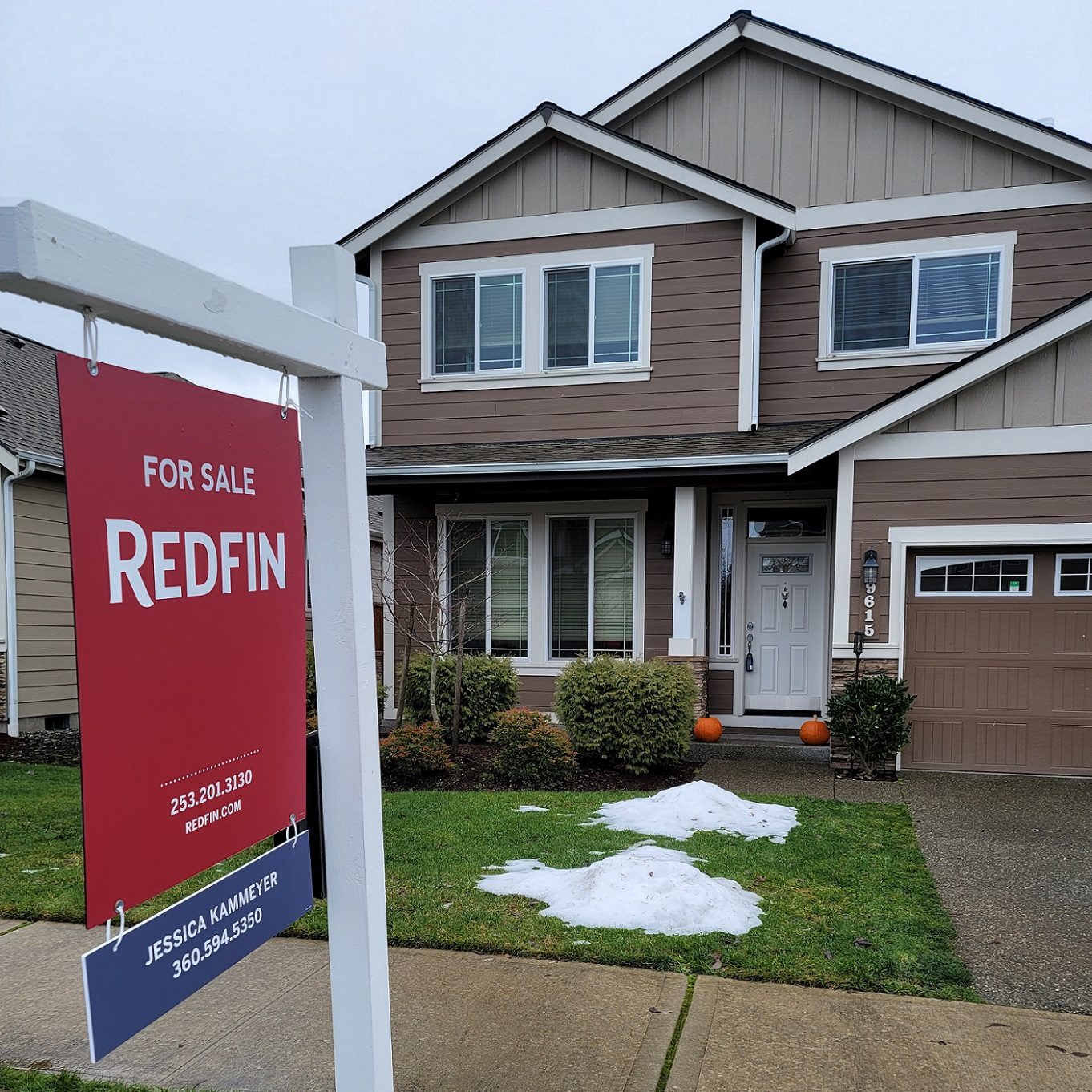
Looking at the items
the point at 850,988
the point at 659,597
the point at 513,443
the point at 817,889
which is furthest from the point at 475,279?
the point at 850,988

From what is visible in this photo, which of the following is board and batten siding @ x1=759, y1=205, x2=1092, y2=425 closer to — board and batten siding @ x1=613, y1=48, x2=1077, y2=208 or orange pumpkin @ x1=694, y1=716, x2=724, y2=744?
board and batten siding @ x1=613, y1=48, x2=1077, y2=208

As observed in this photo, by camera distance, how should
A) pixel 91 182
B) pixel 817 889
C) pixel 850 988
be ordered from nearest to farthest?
pixel 850 988 < pixel 817 889 < pixel 91 182

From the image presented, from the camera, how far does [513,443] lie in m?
11.3

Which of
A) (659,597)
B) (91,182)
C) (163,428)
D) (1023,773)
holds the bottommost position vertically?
(1023,773)

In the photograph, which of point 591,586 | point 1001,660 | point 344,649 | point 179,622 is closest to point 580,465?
point 591,586

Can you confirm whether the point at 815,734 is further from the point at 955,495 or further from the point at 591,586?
the point at 591,586

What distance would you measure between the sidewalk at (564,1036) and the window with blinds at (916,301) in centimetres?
843

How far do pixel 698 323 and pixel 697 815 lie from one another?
20.3ft

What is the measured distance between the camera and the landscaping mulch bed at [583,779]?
820cm

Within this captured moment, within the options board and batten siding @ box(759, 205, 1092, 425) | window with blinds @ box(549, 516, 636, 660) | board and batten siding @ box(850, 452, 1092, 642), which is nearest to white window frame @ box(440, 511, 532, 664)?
window with blinds @ box(549, 516, 636, 660)

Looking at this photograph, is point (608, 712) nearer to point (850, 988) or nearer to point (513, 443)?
point (513, 443)

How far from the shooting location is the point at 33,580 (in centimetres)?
1162

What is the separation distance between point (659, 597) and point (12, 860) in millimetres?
7326

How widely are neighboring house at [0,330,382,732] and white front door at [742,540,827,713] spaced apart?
8.18 m
